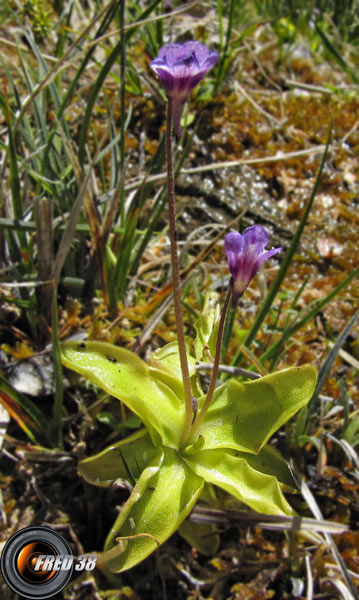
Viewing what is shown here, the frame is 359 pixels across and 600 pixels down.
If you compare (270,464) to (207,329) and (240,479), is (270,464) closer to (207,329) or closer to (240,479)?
(240,479)

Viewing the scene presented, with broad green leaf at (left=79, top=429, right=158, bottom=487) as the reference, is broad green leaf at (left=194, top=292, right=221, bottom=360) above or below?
above

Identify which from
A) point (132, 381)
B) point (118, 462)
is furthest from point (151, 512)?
point (132, 381)

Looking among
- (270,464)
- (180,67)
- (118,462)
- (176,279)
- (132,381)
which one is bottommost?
(270,464)

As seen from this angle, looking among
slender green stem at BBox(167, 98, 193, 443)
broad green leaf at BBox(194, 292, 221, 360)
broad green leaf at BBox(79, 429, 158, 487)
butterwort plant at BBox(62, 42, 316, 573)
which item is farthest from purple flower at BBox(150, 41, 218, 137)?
broad green leaf at BBox(79, 429, 158, 487)

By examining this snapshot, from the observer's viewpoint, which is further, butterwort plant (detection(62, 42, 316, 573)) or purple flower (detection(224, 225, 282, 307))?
butterwort plant (detection(62, 42, 316, 573))

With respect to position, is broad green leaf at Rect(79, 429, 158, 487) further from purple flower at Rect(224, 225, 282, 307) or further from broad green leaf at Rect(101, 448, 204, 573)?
purple flower at Rect(224, 225, 282, 307)

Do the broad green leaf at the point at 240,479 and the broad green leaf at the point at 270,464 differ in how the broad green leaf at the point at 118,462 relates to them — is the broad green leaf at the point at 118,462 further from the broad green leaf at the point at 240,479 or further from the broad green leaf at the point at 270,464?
the broad green leaf at the point at 270,464
